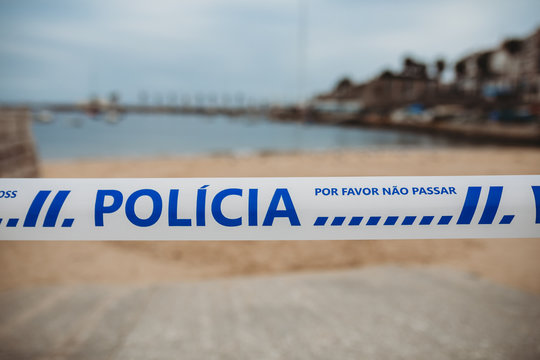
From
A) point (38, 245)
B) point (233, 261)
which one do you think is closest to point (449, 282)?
point (233, 261)

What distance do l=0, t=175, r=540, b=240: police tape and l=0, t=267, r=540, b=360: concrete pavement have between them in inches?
55.3

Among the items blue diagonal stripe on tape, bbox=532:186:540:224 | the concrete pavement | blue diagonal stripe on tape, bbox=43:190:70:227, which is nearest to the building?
the concrete pavement

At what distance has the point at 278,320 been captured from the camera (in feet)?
9.43

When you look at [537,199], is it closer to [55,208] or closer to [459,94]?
[55,208]

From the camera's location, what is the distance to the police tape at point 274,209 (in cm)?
125

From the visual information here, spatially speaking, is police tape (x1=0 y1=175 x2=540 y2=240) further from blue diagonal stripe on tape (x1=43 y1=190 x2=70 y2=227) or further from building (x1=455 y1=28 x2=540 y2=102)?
building (x1=455 y1=28 x2=540 y2=102)

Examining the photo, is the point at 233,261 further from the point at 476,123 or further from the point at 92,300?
the point at 476,123

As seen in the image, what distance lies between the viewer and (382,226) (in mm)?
1272

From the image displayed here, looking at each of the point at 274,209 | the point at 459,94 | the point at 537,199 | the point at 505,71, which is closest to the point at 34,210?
the point at 274,209

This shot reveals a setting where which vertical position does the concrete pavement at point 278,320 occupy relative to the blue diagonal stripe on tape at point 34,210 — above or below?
below

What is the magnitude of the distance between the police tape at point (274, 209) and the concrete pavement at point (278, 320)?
1405 millimetres

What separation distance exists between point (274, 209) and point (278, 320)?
6.44ft

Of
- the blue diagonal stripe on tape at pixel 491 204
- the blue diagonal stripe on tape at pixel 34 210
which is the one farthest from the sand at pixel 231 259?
the blue diagonal stripe on tape at pixel 491 204

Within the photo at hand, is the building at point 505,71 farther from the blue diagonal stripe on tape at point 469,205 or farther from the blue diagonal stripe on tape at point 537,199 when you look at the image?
the blue diagonal stripe on tape at point 469,205
